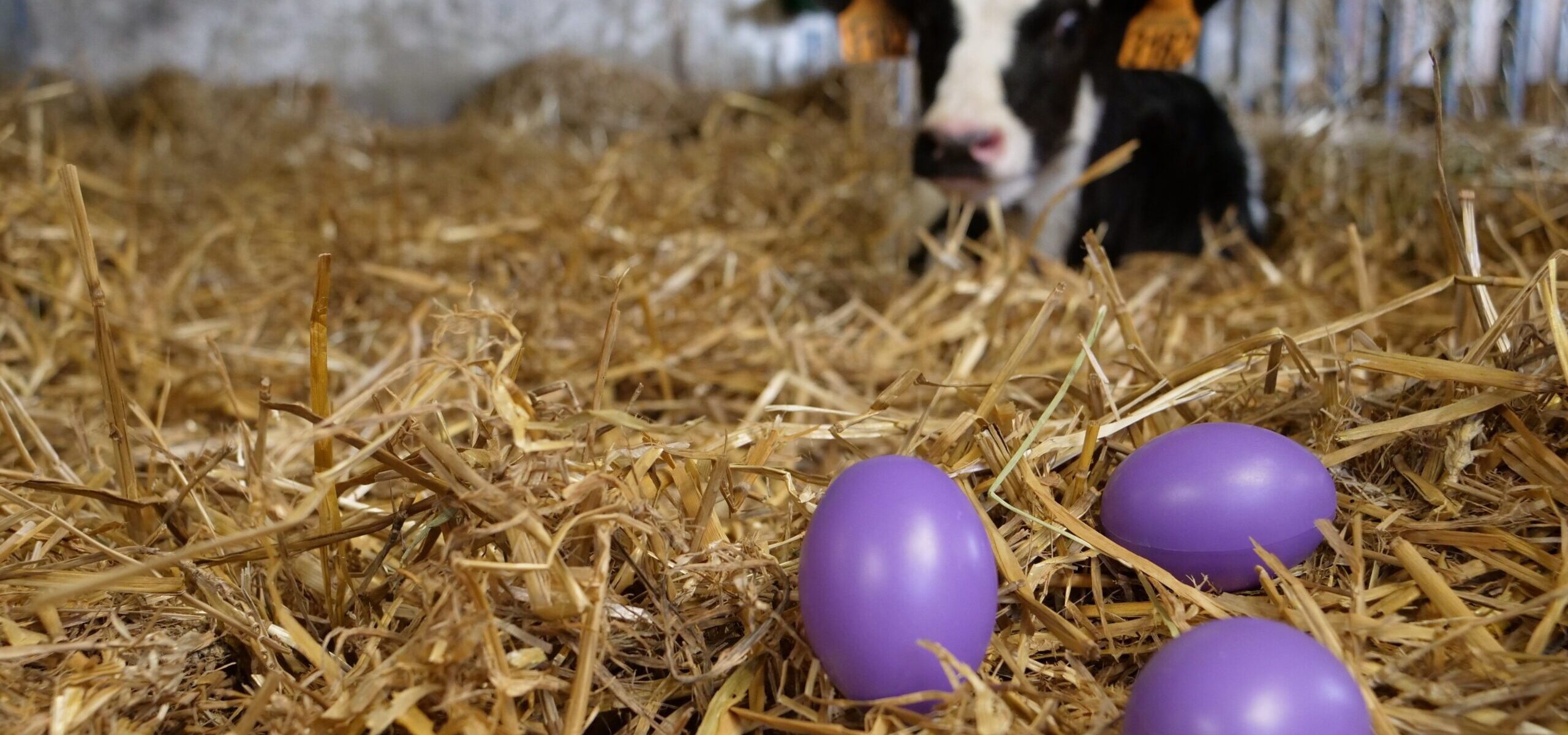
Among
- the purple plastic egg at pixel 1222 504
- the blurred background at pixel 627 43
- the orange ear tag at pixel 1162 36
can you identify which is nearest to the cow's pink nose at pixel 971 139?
the orange ear tag at pixel 1162 36

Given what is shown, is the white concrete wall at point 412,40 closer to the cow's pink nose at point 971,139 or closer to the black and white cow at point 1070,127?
the black and white cow at point 1070,127

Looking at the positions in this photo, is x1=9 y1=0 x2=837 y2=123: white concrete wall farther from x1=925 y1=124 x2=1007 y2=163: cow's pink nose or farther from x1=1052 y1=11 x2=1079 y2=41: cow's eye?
x1=925 y1=124 x2=1007 y2=163: cow's pink nose

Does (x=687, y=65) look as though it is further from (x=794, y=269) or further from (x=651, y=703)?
(x=651, y=703)

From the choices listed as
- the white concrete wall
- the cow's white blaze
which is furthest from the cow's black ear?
the white concrete wall

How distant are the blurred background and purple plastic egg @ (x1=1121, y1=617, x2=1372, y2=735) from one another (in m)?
2.80

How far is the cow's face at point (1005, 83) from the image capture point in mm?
1851

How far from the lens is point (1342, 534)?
2.53 feet

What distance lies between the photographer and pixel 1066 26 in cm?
199

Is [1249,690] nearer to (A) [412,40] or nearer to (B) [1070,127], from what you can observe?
(B) [1070,127]

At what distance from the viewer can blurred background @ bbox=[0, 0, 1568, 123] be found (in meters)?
3.25

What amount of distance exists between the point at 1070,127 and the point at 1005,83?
0.24 metres

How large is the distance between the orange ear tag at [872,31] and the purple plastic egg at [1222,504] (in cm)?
168

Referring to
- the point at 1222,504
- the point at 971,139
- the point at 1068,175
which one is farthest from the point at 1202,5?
the point at 1222,504

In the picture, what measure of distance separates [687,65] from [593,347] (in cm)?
513
